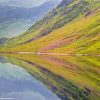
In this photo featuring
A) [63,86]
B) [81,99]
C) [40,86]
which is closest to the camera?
[81,99]

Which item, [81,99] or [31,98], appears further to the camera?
[31,98]

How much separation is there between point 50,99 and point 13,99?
17.1ft

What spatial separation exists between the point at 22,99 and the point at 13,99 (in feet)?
4.17

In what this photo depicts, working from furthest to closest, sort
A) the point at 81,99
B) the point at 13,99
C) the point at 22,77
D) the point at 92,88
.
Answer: the point at 22,77
the point at 92,88
the point at 13,99
the point at 81,99

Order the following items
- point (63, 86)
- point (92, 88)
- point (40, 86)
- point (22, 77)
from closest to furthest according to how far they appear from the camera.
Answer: point (92, 88)
point (63, 86)
point (40, 86)
point (22, 77)

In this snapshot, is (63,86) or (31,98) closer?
(31,98)

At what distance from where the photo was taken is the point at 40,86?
6962 centimetres

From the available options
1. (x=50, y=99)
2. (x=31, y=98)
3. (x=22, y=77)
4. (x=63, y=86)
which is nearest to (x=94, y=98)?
(x=50, y=99)

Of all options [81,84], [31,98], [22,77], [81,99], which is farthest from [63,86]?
[22,77]

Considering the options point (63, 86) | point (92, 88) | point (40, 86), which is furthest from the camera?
point (40, 86)

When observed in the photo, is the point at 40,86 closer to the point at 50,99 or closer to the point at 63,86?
the point at 63,86

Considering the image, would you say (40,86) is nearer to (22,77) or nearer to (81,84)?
(81,84)

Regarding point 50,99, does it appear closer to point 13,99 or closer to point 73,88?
point 13,99

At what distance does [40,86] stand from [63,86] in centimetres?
596
